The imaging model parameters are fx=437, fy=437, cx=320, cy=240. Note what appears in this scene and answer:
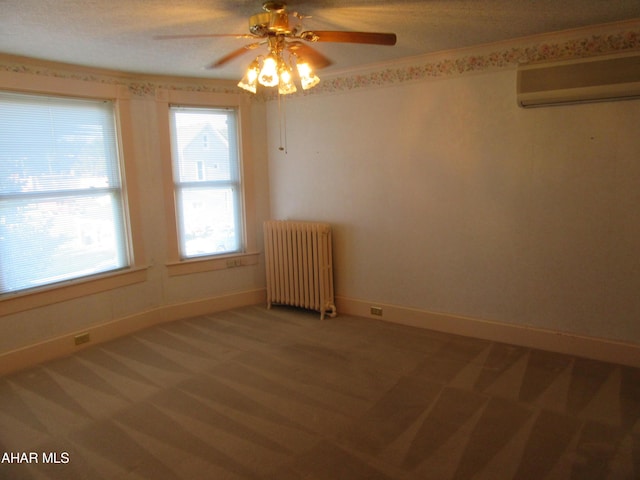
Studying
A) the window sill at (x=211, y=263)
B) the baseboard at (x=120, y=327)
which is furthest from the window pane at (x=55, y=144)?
the baseboard at (x=120, y=327)

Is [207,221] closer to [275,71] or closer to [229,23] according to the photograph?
[229,23]

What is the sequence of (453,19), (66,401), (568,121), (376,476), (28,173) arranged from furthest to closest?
1. (28,173)
2. (568,121)
3. (66,401)
4. (453,19)
5. (376,476)

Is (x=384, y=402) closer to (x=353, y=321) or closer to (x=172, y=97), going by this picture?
(x=353, y=321)

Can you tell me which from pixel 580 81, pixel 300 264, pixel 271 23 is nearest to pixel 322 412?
pixel 300 264

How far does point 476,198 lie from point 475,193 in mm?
42

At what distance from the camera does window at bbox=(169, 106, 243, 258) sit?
4301 mm

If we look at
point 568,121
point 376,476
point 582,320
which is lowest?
point 376,476

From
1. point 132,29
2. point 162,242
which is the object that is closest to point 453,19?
point 132,29

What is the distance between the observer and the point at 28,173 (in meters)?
3.40

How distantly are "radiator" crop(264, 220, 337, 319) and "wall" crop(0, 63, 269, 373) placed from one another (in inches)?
12.0

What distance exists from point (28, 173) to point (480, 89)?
11.8 ft

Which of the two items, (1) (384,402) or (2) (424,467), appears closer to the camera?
(2) (424,467)

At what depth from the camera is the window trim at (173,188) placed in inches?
164

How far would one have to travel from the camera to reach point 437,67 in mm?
3604
